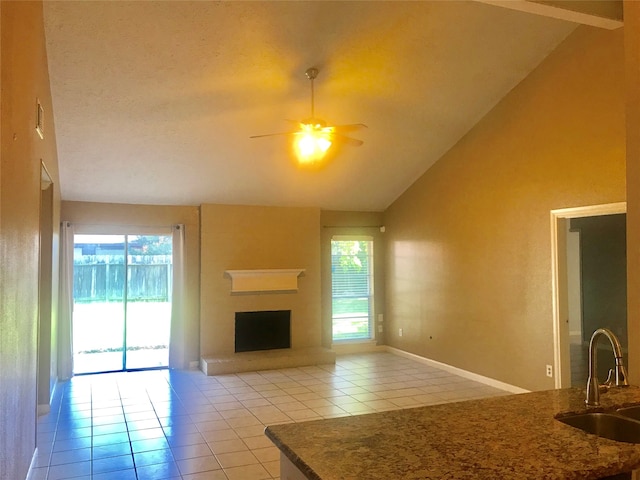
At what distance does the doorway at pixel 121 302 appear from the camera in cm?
678

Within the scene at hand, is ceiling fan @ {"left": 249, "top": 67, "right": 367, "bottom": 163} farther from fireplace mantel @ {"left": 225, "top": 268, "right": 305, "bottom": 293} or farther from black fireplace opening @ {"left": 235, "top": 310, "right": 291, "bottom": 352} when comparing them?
black fireplace opening @ {"left": 235, "top": 310, "right": 291, "bottom": 352}

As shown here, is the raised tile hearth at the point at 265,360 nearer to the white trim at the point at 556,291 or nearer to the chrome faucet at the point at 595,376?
the white trim at the point at 556,291

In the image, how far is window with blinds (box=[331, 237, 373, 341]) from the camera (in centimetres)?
821

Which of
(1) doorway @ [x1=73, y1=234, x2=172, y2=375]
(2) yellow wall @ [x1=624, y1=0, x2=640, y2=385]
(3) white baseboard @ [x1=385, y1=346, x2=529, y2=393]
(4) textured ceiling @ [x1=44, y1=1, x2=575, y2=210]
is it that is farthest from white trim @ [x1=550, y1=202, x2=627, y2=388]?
(1) doorway @ [x1=73, y1=234, x2=172, y2=375]

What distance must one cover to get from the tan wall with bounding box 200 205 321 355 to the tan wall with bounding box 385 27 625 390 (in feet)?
5.07

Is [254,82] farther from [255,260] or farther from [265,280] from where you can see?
[265,280]

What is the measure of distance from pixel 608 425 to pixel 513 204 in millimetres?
3856

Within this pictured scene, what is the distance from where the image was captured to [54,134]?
5.14m

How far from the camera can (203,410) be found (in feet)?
16.9

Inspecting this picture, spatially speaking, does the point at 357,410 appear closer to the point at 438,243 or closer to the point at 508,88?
the point at 438,243

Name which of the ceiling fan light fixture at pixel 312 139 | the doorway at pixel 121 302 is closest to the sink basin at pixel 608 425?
the ceiling fan light fixture at pixel 312 139

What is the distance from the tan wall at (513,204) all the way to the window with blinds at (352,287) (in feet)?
3.10

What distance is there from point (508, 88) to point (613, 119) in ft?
4.40

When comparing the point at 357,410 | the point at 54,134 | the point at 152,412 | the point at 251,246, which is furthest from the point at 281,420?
the point at 54,134
